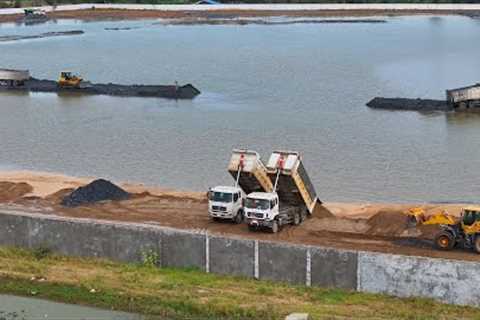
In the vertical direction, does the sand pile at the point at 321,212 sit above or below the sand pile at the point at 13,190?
below

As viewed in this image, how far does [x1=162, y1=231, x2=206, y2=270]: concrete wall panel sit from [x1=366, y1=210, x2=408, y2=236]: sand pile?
316 inches

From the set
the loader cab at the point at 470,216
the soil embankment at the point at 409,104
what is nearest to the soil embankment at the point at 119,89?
the soil embankment at the point at 409,104

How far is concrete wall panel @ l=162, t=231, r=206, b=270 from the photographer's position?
24406 mm

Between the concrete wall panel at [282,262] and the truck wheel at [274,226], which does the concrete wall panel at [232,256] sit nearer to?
the concrete wall panel at [282,262]

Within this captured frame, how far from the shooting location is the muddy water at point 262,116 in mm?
42562

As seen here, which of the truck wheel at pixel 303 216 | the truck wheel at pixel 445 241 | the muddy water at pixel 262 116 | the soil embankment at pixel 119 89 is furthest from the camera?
the soil embankment at pixel 119 89

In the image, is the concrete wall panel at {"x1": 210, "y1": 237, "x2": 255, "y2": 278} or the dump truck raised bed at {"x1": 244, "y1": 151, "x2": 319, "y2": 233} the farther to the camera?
the dump truck raised bed at {"x1": 244, "y1": 151, "x2": 319, "y2": 233}

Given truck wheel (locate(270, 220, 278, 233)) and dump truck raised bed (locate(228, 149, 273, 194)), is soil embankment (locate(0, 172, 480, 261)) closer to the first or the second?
truck wheel (locate(270, 220, 278, 233))

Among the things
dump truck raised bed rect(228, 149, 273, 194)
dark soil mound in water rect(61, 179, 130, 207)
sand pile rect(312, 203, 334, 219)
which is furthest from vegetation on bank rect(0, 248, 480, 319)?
sand pile rect(312, 203, 334, 219)

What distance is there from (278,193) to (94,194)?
859 cm

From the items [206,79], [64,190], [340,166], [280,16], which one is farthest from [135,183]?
[280,16]

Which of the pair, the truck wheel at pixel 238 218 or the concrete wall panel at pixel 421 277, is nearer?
the concrete wall panel at pixel 421 277

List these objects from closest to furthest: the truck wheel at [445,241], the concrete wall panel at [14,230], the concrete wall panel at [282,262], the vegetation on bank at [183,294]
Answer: the vegetation on bank at [183,294]
the concrete wall panel at [282,262]
the concrete wall panel at [14,230]
the truck wheel at [445,241]

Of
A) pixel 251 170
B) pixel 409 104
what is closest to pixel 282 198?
pixel 251 170
